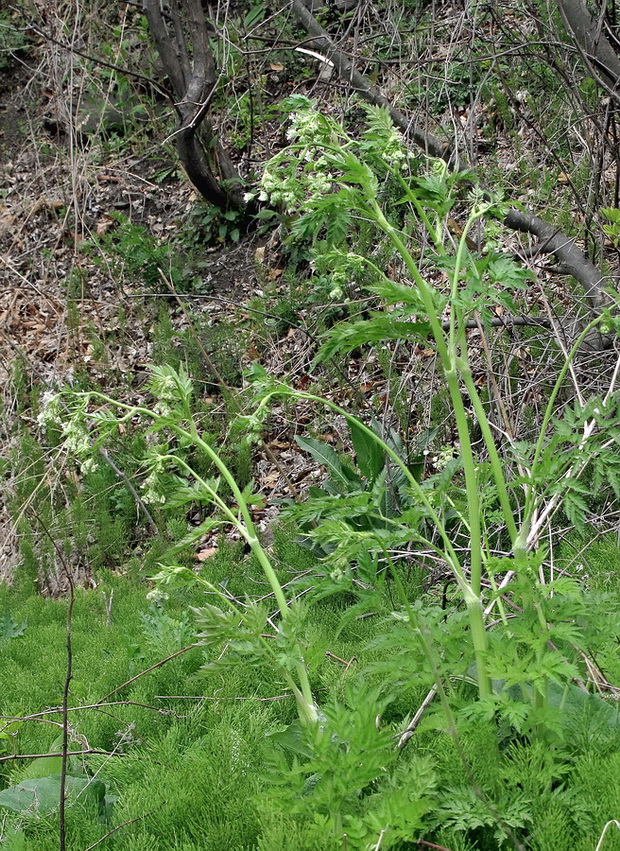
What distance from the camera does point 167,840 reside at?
1815mm

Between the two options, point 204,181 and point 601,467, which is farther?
point 204,181

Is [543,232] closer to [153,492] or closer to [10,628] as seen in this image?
[153,492]

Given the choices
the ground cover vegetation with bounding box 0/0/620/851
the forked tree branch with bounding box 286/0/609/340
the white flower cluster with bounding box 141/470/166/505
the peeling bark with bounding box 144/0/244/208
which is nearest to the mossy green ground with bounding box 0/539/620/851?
the ground cover vegetation with bounding box 0/0/620/851

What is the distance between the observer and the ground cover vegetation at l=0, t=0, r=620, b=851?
1.65 meters

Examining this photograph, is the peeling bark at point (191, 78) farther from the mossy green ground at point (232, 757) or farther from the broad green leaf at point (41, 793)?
the broad green leaf at point (41, 793)

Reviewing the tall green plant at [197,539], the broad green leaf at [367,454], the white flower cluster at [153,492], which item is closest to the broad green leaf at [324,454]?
the broad green leaf at [367,454]

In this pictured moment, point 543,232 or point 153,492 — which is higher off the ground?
point 153,492

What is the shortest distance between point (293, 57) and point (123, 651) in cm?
822

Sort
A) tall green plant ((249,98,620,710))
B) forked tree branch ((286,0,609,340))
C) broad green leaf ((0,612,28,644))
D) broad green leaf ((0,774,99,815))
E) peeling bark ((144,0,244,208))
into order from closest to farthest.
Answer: tall green plant ((249,98,620,710)), broad green leaf ((0,774,99,815)), broad green leaf ((0,612,28,644)), forked tree branch ((286,0,609,340)), peeling bark ((144,0,244,208))

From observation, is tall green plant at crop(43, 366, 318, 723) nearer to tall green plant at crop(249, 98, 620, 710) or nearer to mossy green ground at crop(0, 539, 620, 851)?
mossy green ground at crop(0, 539, 620, 851)

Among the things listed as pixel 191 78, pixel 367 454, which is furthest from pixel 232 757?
pixel 191 78

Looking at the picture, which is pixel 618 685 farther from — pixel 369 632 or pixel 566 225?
pixel 566 225

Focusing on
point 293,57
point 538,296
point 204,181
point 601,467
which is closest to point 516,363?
point 538,296

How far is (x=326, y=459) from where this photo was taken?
15.5ft
